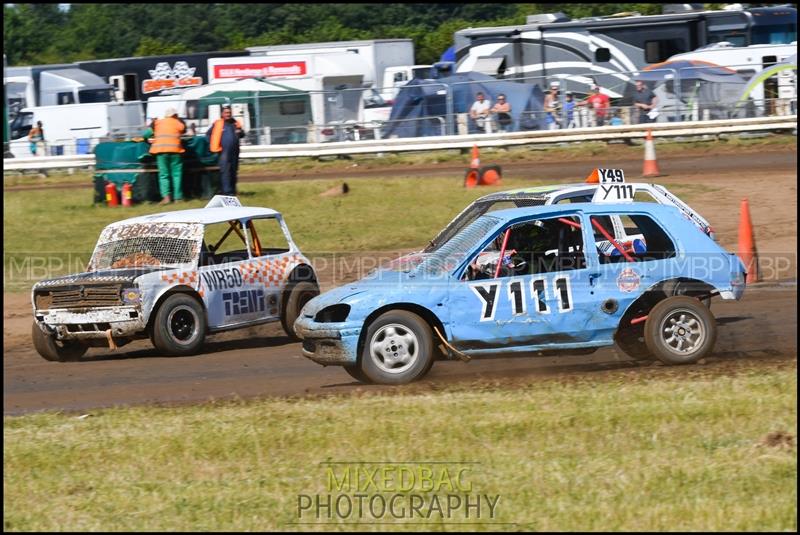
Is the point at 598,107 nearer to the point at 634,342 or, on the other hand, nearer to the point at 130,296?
the point at 130,296

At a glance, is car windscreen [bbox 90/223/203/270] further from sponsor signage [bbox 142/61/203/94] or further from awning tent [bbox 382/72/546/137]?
sponsor signage [bbox 142/61/203/94]

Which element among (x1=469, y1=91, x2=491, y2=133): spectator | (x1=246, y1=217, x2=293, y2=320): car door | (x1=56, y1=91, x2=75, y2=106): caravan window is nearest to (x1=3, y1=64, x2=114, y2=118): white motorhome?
(x1=56, y1=91, x2=75, y2=106): caravan window

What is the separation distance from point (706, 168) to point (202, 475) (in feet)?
57.0

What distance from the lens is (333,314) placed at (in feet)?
29.3

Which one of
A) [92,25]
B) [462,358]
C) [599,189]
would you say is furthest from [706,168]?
[92,25]

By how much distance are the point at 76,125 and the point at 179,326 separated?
2370cm

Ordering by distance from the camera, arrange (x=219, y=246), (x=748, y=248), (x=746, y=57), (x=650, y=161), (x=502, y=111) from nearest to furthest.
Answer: (x=219, y=246) → (x=748, y=248) → (x=650, y=161) → (x=502, y=111) → (x=746, y=57)

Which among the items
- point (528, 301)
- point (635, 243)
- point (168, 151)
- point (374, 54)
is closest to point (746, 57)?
point (374, 54)

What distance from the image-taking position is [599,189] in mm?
10562

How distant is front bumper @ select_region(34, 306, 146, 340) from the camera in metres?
11.1

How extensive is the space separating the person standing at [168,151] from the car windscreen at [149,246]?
837cm

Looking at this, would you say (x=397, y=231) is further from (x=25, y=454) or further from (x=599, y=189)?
(x=25, y=454)

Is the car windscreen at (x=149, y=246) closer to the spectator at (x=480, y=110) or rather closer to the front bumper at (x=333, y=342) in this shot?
the front bumper at (x=333, y=342)

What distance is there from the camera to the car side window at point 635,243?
927cm
